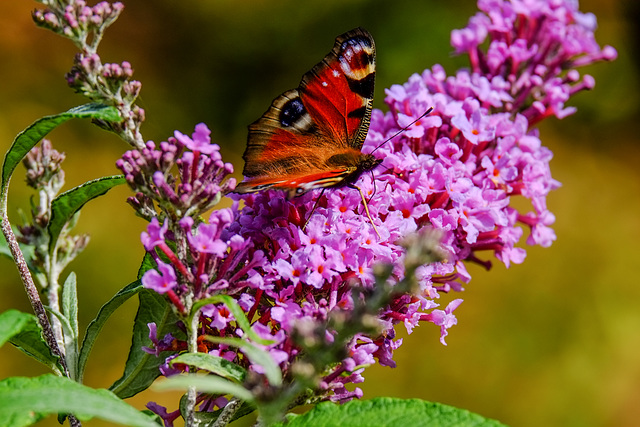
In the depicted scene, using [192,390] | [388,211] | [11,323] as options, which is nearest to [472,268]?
[388,211]

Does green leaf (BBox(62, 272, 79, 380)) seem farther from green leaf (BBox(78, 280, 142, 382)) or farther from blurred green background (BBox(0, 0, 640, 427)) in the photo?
blurred green background (BBox(0, 0, 640, 427))

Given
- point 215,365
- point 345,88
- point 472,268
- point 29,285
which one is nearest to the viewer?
point 215,365

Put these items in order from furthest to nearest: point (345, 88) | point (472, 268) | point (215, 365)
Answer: point (472, 268)
point (345, 88)
point (215, 365)

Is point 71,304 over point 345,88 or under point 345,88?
under

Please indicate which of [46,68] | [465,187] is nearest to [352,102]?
[465,187]

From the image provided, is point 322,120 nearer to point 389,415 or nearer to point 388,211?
point 388,211

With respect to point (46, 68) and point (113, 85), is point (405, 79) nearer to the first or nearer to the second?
point (46, 68)

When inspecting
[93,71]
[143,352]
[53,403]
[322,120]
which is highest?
[322,120]
